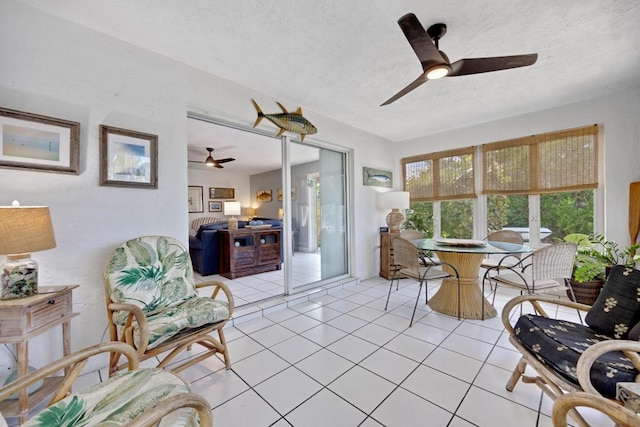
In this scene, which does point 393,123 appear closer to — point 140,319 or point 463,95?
point 463,95

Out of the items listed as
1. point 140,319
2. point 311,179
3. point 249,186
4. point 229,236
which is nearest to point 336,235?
point 311,179

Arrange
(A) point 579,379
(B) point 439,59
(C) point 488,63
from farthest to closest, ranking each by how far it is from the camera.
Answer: (C) point 488,63
(B) point 439,59
(A) point 579,379

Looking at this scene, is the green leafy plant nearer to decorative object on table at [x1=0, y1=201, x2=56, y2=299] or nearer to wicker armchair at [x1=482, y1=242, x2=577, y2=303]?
wicker armchair at [x1=482, y1=242, x2=577, y2=303]

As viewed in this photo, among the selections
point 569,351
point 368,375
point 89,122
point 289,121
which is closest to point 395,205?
point 289,121

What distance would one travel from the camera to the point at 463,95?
2.93 metres

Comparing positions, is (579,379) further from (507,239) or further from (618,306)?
(507,239)

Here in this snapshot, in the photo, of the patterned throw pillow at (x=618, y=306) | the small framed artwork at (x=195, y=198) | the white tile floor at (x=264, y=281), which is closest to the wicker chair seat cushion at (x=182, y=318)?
the white tile floor at (x=264, y=281)

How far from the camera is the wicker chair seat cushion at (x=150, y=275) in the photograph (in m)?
1.69

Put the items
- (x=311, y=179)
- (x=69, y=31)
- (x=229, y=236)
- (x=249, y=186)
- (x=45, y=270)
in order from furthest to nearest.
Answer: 1. (x=249, y=186)
2. (x=311, y=179)
3. (x=229, y=236)
4. (x=69, y=31)
5. (x=45, y=270)

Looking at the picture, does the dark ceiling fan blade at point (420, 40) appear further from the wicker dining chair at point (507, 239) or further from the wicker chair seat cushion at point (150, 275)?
the wicker dining chair at point (507, 239)

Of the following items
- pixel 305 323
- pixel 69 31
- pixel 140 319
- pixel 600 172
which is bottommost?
pixel 305 323

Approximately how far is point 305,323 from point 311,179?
3008 mm

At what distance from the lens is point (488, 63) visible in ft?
5.79

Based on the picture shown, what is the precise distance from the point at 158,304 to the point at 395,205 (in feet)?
11.1
